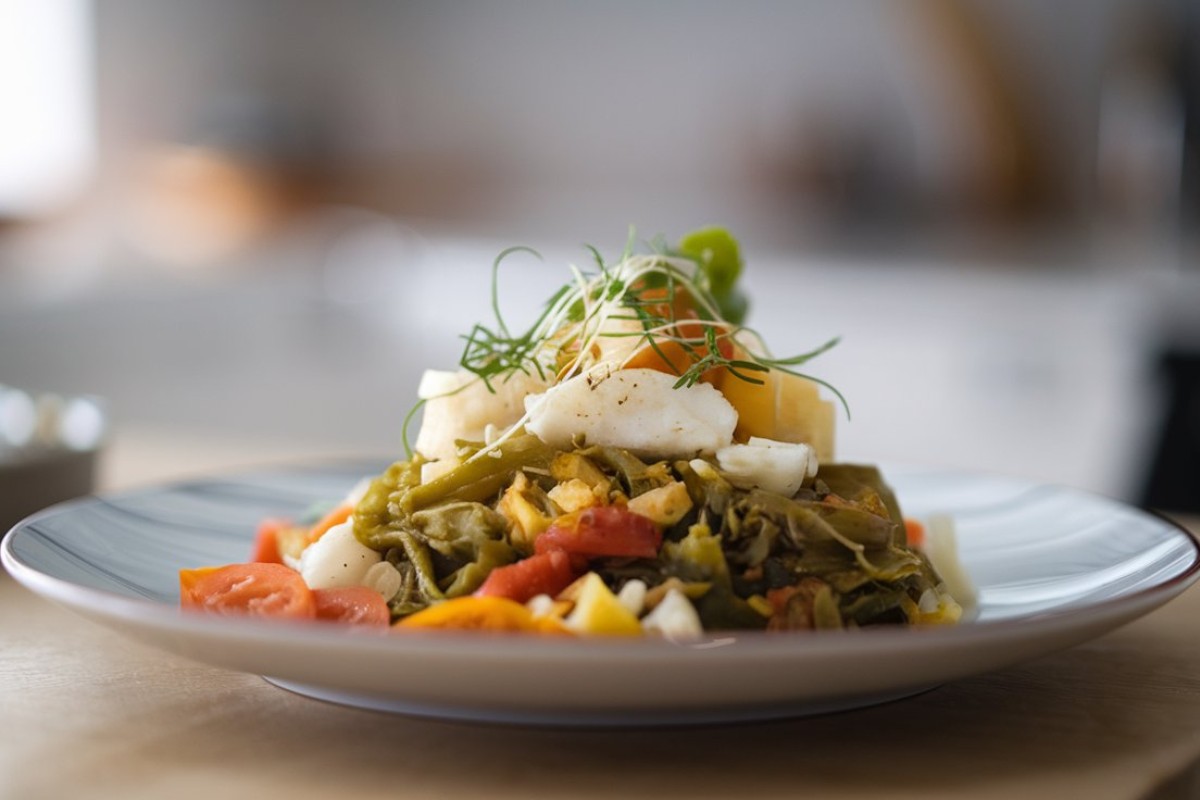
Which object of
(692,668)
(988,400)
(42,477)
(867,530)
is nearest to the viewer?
(692,668)

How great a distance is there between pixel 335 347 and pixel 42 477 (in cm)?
382

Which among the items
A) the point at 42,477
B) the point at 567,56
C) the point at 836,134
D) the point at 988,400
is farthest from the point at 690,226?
the point at 42,477

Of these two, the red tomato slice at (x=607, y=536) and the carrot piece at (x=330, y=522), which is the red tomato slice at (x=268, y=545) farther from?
the red tomato slice at (x=607, y=536)

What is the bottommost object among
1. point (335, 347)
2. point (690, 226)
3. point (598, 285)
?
point (335, 347)

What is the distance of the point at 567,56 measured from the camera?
6.34m

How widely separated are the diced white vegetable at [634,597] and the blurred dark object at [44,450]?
927 mm

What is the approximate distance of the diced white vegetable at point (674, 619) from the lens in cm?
100

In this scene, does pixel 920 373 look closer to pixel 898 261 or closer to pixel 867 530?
pixel 898 261

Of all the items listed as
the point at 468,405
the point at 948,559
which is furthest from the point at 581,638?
the point at 948,559

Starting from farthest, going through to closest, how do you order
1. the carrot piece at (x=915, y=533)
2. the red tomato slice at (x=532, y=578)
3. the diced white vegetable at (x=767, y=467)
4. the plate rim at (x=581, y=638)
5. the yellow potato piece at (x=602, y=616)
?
the carrot piece at (x=915, y=533) → the diced white vegetable at (x=767, y=467) → the red tomato slice at (x=532, y=578) → the yellow potato piece at (x=602, y=616) → the plate rim at (x=581, y=638)

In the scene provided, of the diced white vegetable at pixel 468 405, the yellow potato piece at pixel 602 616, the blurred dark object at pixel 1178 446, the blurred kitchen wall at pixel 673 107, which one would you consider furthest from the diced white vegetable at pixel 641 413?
the blurred kitchen wall at pixel 673 107

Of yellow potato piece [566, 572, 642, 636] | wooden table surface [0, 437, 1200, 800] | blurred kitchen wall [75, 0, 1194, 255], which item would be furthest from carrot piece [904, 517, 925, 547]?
blurred kitchen wall [75, 0, 1194, 255]

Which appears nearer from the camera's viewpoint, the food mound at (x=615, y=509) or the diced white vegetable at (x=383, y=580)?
the food mound at (x=615, y=509)

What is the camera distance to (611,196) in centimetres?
630
